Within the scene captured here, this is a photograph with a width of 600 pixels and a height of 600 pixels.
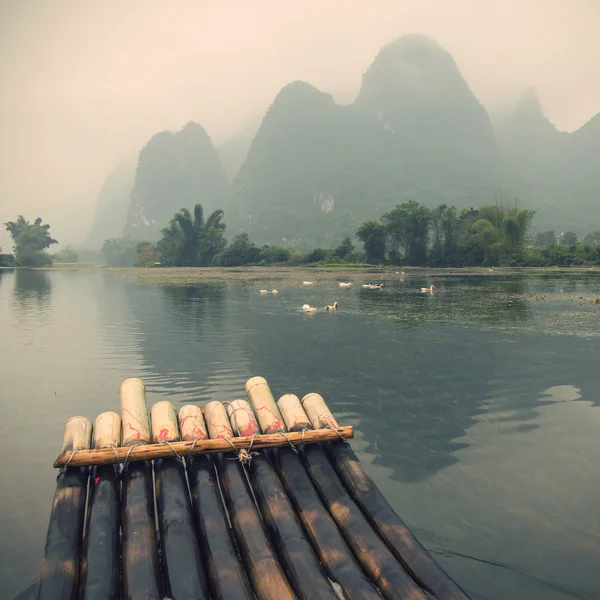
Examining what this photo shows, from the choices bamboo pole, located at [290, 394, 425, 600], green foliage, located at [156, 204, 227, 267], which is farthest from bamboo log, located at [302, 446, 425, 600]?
green foliage, located at [156, 204, 227, 267]

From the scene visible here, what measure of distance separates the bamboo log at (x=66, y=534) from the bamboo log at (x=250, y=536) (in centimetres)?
144

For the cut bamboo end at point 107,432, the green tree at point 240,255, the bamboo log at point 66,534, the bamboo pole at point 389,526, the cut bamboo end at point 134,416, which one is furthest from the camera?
the green tree at point 240,255

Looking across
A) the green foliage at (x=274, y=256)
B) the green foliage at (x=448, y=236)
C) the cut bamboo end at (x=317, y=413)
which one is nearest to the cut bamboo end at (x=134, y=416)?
the cut bamboo end at (x=317, y=413)

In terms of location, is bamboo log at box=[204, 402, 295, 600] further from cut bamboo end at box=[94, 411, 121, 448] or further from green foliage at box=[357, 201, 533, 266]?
green foliage at box=[357, 201, 533, 266]

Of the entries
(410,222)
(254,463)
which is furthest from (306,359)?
(410,222)

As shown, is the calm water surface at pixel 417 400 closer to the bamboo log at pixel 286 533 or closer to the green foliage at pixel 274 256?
the bamboo log at pixel 286 533

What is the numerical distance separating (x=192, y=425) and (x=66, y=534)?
1879 millimetres

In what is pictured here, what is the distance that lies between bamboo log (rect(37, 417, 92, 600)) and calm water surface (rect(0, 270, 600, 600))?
4.59ft

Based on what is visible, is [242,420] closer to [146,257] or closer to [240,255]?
[240,255]

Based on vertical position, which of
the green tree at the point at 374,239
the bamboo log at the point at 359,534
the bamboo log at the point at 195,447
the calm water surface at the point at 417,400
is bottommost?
the calm water surface at the point at 417,400

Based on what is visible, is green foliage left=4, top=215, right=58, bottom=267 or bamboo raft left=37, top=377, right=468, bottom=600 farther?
green foliage left=4, top=215, right=58, bottom=267

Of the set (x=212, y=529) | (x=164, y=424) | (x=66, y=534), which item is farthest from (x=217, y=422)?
(x=66, y=534)

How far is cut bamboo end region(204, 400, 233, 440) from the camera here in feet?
19.6

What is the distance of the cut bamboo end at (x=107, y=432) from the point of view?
550cm
